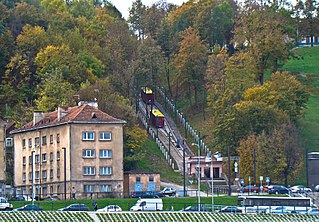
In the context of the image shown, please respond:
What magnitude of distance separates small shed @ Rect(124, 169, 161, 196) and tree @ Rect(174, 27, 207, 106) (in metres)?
41.4

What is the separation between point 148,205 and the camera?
10606 centimetres

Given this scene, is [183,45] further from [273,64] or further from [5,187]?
[5,187]

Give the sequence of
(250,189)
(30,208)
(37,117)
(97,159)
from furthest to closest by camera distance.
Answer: (37,117), (97,159), (250,189), (30,208)

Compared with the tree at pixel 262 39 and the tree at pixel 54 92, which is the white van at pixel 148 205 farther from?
the tree at pixel 262 39

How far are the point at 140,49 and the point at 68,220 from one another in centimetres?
8702

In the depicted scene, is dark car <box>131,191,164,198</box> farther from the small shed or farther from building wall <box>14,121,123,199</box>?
the small shed

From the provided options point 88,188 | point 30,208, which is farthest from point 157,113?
point 30,208

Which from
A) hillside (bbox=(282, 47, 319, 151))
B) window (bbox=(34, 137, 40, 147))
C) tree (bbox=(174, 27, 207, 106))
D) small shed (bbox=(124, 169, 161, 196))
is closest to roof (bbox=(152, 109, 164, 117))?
tree (bbox=(174, 27, 207, 106))

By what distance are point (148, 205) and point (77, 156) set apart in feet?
85.5

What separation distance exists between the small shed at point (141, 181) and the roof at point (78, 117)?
7.06 metres

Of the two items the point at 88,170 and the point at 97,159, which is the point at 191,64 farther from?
the point at 88,170

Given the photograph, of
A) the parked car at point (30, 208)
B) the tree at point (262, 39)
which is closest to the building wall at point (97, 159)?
the parked car at point (30, 208)

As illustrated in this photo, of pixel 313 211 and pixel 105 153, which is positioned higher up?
pixel 105 153

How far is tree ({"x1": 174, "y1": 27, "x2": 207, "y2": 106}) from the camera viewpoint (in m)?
176
